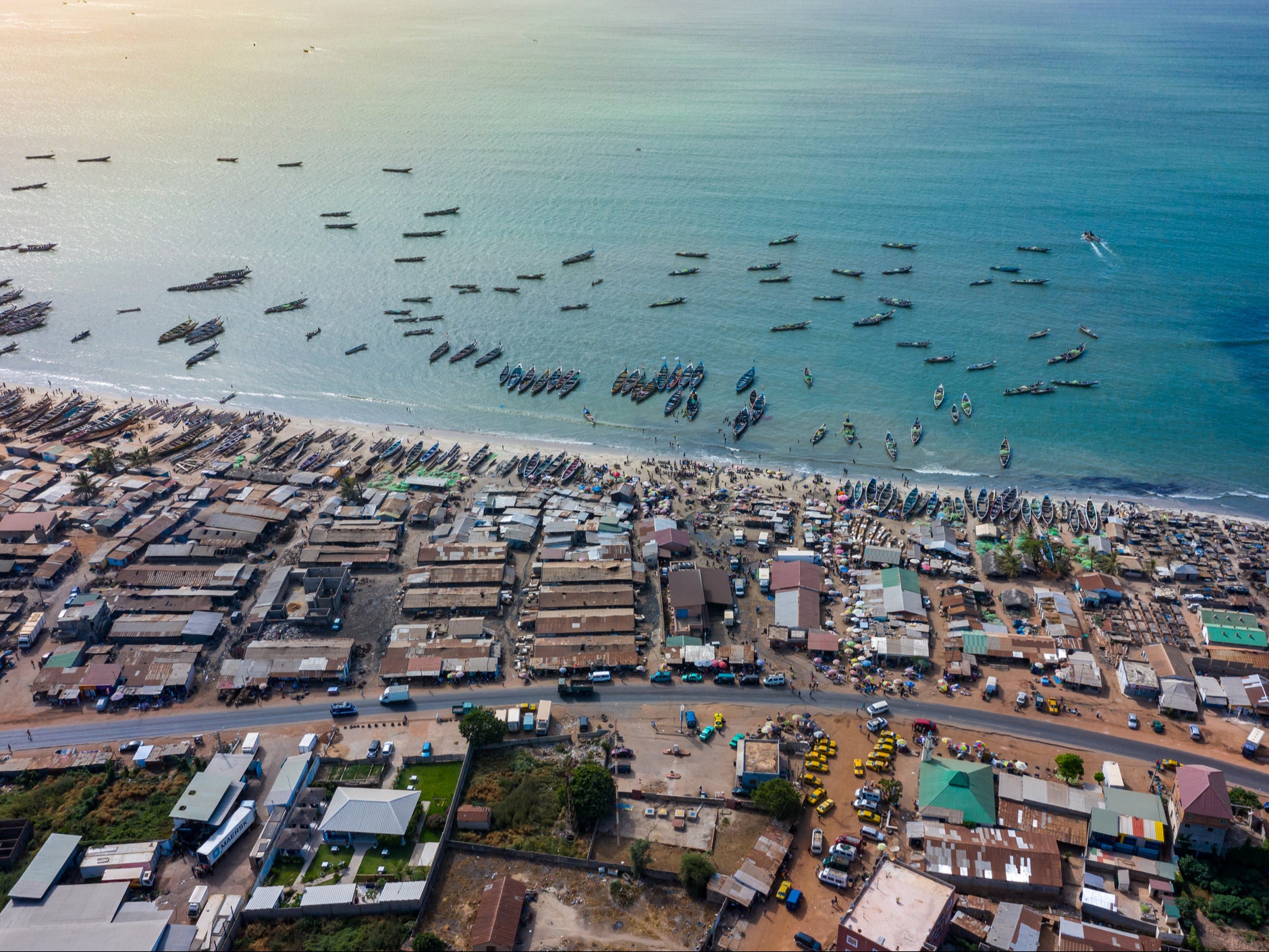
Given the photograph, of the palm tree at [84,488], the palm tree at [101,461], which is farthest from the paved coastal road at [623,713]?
the palm tree at [101,461]

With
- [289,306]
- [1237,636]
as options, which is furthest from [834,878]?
[289,306]

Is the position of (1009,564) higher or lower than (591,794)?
lower

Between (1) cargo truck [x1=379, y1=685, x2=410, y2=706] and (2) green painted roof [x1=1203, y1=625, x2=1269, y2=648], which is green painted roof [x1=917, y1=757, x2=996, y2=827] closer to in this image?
(2) green painted roof [x1=1203, y1=625, x2=1269, y2=648]

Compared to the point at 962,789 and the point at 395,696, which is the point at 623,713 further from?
the point at 962,789

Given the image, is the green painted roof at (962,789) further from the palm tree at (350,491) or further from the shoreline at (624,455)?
the palm tree at (350,491)

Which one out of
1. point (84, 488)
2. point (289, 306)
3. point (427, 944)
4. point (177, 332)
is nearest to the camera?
point (427, 944)
